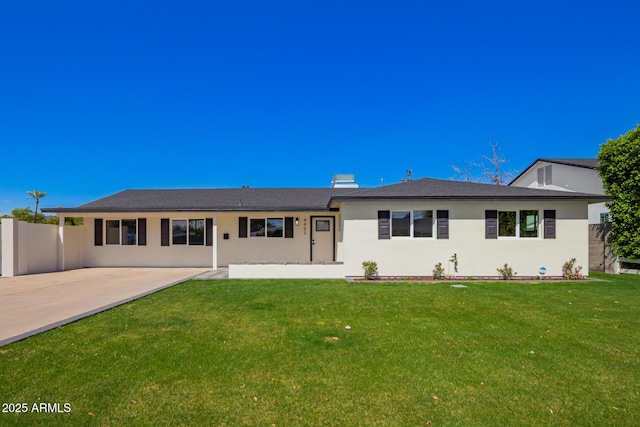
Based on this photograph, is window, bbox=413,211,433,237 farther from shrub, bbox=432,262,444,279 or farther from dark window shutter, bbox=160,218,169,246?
dark window shutter, bbox=160,218,169,246

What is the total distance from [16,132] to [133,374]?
26.8m

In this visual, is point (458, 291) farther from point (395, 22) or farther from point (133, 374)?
point (395, 22)

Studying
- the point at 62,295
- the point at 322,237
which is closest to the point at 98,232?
the point at 62,295

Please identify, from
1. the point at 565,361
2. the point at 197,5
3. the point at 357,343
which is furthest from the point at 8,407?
the point at 197,5

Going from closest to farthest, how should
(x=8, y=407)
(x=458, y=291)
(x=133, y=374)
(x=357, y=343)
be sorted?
(x=8, y=407)
(x=133, y=374)
(x=357, y=343)
(x=458, y=291)

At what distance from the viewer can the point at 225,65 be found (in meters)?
15.5

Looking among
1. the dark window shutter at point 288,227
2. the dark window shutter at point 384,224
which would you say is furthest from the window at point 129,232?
the dark window shutter at point 384,224

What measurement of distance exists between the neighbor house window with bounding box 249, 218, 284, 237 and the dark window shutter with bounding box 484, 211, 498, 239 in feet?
25.6

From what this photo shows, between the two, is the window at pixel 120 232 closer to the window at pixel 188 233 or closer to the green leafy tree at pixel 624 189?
the window at pixel 188 233

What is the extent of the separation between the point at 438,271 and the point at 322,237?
5048mm

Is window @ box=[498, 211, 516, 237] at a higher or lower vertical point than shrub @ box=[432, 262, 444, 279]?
higher

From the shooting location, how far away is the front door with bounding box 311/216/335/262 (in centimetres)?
1321

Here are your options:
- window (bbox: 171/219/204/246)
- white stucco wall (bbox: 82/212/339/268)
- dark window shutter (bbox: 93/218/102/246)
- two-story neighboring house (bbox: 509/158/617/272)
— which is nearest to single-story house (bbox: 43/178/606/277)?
white stucco wall (bbox: 82/212/339/268)

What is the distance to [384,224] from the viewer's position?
10.1m
